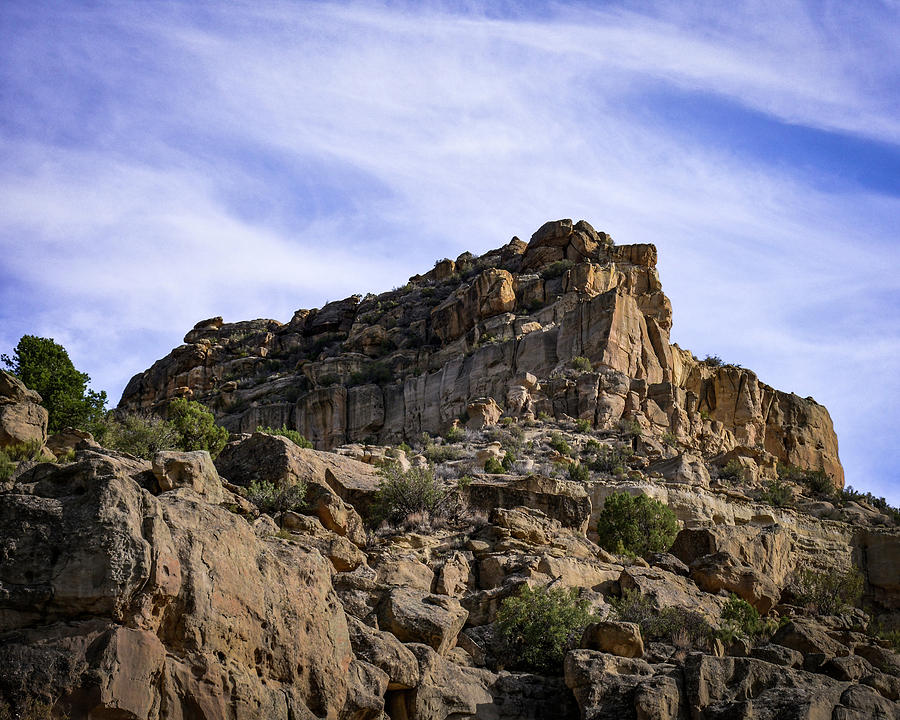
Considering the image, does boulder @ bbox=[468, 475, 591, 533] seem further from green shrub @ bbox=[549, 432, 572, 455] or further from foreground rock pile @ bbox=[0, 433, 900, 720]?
green shrub @ bbox=[549, 432, 572, 455]

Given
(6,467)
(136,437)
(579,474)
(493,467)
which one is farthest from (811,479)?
(6,467)

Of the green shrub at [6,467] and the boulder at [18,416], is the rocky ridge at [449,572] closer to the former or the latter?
the boulder at [18,416]

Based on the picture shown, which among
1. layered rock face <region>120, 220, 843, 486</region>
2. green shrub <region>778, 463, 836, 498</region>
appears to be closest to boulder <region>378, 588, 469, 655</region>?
layered rock face <region>120, 220, 843, 486</region>

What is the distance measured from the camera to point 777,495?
46750mm

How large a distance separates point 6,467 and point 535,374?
3943 cm

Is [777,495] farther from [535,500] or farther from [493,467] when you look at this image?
[535,500]

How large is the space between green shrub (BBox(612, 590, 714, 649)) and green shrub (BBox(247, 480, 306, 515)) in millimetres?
7537

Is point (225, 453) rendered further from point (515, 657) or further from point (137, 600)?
point (137, 600)

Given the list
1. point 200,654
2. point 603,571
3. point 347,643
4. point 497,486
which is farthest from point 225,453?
point 200,654

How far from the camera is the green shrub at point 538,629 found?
1880cm

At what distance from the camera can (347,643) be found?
14.9 meters

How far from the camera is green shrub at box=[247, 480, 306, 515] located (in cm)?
2173

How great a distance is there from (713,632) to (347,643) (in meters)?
9.59

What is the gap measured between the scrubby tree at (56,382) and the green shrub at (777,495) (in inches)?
1176
